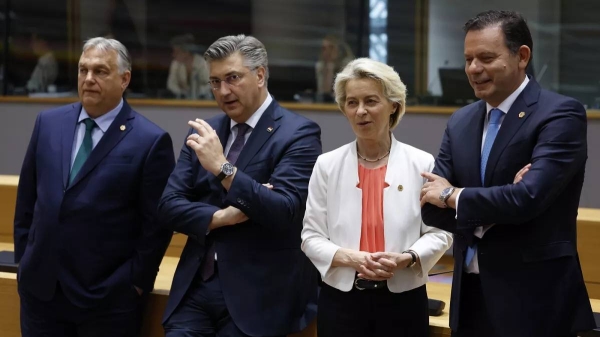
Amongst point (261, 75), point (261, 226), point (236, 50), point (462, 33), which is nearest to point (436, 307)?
point (261, 226)

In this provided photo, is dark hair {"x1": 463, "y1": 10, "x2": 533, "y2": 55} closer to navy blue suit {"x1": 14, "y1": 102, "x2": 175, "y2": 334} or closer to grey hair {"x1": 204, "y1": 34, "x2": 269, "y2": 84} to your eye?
grey hair {"x1": 204, "y1": 34, "x2": 269, "y2": 84}

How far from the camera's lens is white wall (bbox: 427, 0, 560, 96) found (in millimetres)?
7328

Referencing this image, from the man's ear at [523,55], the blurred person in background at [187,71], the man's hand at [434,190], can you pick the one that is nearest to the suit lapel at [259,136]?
the man's hand at [434,190]

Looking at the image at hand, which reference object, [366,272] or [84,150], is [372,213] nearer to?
[366,272]

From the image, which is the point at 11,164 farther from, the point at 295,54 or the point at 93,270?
the point at 93,270

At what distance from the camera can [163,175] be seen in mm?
3424

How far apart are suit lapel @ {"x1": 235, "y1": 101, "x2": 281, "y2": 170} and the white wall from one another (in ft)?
14.2

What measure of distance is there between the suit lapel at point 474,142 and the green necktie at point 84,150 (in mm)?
1492

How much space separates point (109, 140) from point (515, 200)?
64.8 inches

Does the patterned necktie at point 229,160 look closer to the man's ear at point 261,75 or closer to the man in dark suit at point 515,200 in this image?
the man's ear at point 261,75

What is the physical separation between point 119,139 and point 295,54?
520 cm

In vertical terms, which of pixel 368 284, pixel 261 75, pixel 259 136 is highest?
pixel 261 75

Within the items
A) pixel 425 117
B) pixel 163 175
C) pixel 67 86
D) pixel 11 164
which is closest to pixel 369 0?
pixel 425 117

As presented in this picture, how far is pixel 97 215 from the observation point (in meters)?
3.31
